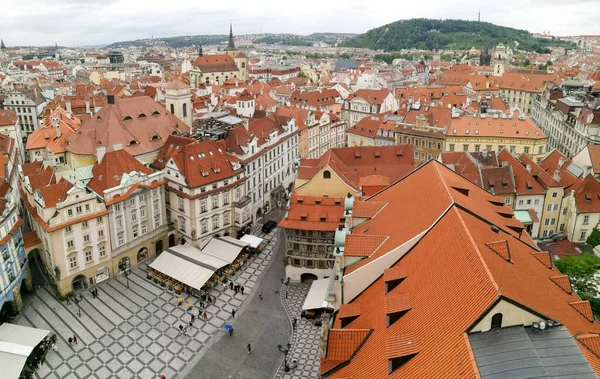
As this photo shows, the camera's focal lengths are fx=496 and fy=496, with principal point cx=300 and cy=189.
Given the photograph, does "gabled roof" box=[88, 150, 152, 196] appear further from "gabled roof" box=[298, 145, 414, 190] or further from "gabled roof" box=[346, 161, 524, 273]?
"gabled roof" box=[346, 161, 524, 273]

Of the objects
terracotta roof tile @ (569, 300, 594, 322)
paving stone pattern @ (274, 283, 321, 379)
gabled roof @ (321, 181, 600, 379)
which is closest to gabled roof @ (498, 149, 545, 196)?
paving stone pattern @ (274, 283, 321, 379)

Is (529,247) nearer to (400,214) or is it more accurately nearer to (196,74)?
(400,214)

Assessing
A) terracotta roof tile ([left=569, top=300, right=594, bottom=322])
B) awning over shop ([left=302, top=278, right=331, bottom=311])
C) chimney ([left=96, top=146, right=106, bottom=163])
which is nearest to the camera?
terracotta roof tile ([left=569, top=300, right=594, bottom=322])

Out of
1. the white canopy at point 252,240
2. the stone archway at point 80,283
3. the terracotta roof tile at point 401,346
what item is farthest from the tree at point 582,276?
the stone archway at point 80,283

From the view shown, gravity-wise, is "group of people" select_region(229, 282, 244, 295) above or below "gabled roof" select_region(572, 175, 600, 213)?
below

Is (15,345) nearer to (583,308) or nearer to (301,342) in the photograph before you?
(301,342)

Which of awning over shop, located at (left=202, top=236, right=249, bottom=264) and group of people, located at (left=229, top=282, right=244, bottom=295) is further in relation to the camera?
awning over shop, located at (left=202, top=236, right=249, bottom=264)

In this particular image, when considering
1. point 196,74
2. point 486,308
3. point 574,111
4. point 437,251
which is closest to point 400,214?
point 437,251

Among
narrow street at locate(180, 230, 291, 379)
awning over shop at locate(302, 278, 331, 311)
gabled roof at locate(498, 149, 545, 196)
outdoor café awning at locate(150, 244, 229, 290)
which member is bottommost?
narrow street at locate(180, 230, 291, 379)
